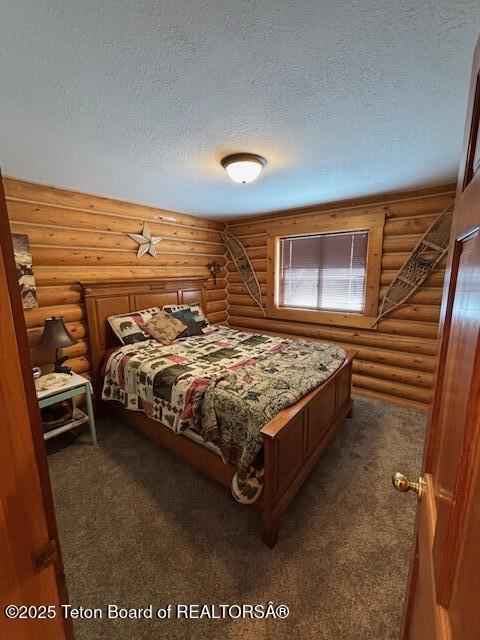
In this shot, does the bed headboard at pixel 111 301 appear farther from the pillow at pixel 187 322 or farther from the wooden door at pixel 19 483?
the wooden door at pixel 19 483

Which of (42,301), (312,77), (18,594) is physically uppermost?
(312,77)

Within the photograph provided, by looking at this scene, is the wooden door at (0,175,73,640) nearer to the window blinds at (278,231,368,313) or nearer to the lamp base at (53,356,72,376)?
the lamp base at (53,356,72,376)

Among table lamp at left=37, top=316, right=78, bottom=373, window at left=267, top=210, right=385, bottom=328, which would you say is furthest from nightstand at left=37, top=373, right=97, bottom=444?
window at left=267, top=210, right=385, bottom=328

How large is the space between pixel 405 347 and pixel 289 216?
2.23 metres

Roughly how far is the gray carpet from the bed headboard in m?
1.09

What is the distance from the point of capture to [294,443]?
1755mm

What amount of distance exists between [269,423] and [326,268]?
2.60 metres

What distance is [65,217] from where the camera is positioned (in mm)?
2682

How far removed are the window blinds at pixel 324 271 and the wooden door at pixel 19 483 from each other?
3.40 meters

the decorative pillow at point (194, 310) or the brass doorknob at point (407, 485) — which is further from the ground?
the decorative pillow at point (194, 310)

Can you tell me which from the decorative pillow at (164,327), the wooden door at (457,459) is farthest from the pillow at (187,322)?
the wooden door at (457,459)

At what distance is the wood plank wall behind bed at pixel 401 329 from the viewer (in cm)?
284

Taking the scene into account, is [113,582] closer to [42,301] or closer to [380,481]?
[380,481]

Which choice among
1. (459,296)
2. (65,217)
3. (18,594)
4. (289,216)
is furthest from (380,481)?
(65,217)
